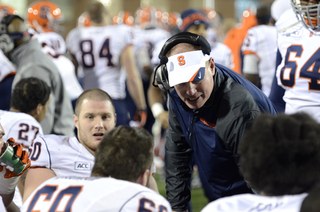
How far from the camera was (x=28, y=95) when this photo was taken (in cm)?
327

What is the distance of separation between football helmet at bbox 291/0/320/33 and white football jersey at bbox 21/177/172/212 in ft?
5.29

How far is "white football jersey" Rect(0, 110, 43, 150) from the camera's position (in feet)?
9.20

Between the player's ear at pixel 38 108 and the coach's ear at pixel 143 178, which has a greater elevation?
the coach's ear at pixel 143 178

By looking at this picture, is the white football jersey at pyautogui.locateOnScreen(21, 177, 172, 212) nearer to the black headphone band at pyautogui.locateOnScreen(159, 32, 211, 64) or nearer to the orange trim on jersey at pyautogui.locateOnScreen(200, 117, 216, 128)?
the orange trim on jersey at pyautogui.locateOnScreen(200, 117, 216, 128)

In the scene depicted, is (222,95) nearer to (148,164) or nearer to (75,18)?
(148,164)

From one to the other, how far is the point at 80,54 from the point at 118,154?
3.50m

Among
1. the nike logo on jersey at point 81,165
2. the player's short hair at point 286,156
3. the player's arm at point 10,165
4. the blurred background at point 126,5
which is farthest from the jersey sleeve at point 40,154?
the blurred background at point 126,5

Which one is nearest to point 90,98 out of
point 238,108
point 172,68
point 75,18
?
point 172,68

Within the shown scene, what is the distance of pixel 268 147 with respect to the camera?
4.15 ft

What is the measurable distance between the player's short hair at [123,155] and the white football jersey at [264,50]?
296 cm

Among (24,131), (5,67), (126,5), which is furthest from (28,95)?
(126,5)

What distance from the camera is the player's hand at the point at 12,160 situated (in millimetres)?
2045

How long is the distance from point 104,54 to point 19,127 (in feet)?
7.04

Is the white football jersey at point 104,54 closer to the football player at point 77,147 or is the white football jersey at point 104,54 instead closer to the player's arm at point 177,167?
the football player at point 77,147
